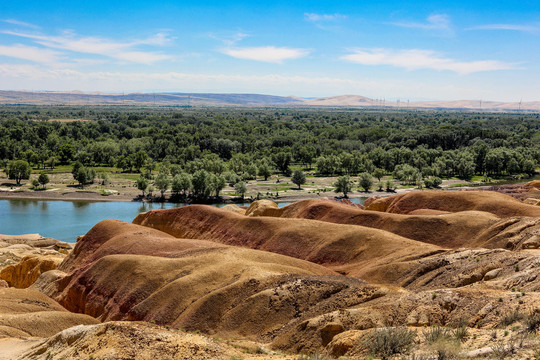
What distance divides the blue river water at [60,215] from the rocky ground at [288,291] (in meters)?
22.1

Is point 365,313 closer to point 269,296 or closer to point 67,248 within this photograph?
point 269,296

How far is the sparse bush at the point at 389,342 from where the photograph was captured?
18719 millimetres

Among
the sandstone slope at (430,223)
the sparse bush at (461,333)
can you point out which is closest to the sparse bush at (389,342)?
the sparse bush at (461,333)

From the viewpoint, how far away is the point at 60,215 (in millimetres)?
97250

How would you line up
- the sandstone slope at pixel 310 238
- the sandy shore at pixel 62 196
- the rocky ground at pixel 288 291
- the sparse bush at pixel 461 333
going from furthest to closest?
1. the sandy shore at pixel 62 196
2. the sandstone slope at pixel 310 238
3. the rocky ground at pixel 288 291
4. the sparse bush at pixel 461 333

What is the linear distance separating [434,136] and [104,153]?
13583cm

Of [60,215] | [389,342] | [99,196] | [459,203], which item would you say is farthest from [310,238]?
[99,196]

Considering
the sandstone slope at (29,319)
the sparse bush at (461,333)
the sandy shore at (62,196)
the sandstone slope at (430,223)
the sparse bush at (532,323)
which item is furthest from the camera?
the sandy shore at (62,196)

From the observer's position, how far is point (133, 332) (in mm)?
21875

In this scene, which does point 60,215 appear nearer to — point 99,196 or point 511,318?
point 99,196

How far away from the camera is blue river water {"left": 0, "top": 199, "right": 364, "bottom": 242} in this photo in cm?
8431

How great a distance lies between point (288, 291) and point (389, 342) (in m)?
11.4

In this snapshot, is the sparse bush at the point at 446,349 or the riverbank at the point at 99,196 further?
the riverbank at the point at 99,196

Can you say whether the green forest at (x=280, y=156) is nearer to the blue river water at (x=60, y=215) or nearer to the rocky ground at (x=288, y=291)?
the blue river water at (x=60, y=215)
